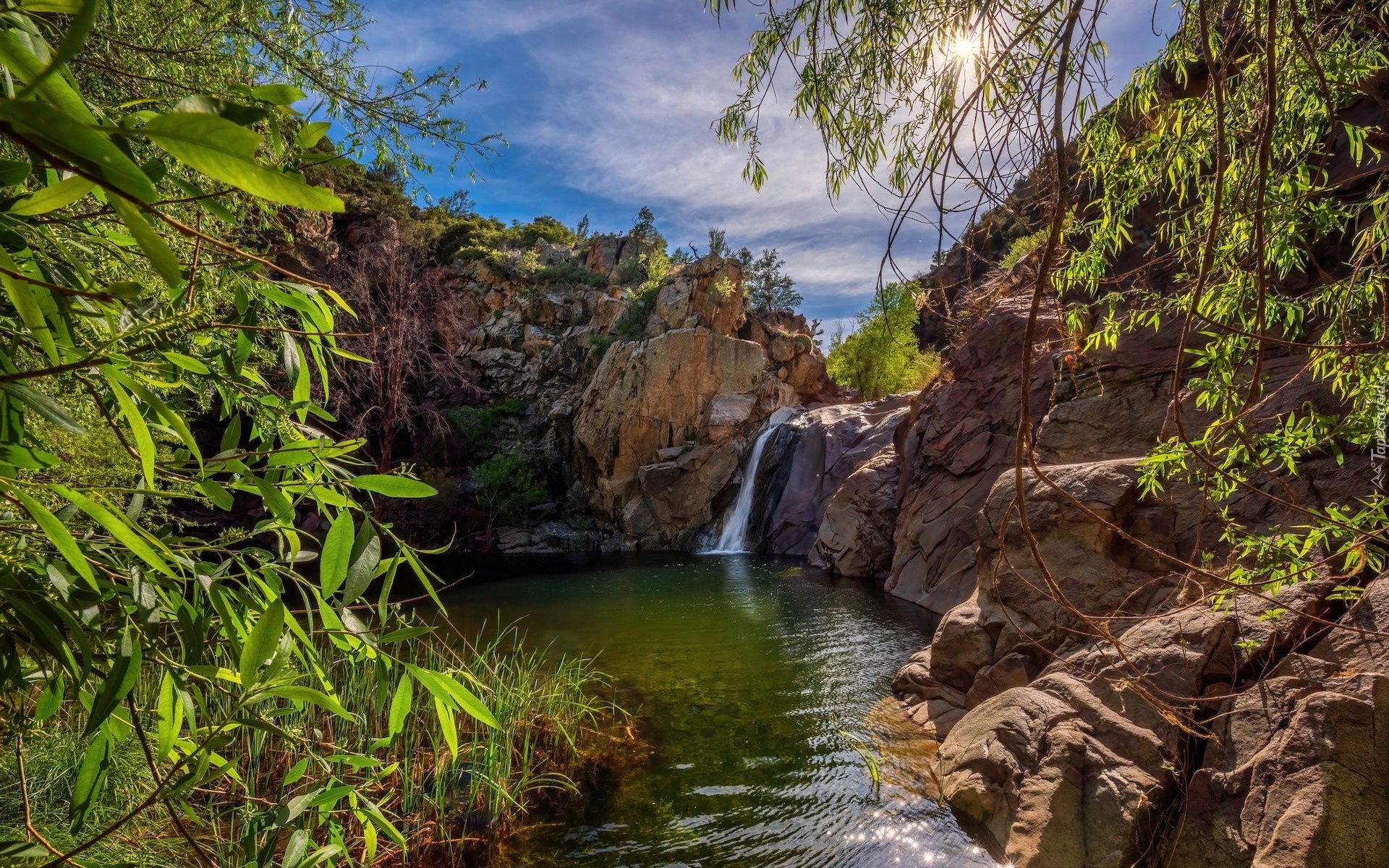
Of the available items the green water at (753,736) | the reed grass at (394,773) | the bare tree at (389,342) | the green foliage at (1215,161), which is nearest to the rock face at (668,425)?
the bare tree at (389,342)

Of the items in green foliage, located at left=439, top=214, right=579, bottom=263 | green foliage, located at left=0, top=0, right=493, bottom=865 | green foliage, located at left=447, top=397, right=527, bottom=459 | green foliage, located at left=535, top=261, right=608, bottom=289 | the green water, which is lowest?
the green water

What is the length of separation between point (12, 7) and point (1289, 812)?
175 inches

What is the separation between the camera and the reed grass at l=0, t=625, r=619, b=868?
2.71 metres

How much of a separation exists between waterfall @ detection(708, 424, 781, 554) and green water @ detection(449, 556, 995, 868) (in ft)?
26.3

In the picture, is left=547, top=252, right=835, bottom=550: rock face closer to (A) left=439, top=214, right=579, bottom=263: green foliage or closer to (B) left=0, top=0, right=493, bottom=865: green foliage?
(A) left=439, top=214, right=579, bottom=263: green foliage

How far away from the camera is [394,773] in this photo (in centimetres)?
421

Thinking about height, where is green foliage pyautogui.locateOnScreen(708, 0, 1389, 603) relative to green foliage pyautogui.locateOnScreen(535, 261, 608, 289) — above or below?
below

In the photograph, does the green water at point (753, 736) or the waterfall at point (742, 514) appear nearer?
the green water at point (753, 736)

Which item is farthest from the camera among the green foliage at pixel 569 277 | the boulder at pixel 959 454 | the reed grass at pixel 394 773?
the green foliage at pixel 569 277

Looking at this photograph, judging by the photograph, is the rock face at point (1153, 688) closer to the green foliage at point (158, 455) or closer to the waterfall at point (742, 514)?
the green foliage at point (158, 455)

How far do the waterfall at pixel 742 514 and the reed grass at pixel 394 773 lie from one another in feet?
47.4

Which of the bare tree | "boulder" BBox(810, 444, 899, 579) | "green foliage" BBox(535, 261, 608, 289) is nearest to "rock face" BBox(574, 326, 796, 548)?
the bare tree

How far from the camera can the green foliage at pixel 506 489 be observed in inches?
851

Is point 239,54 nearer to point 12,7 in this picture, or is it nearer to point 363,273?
point 12,7
